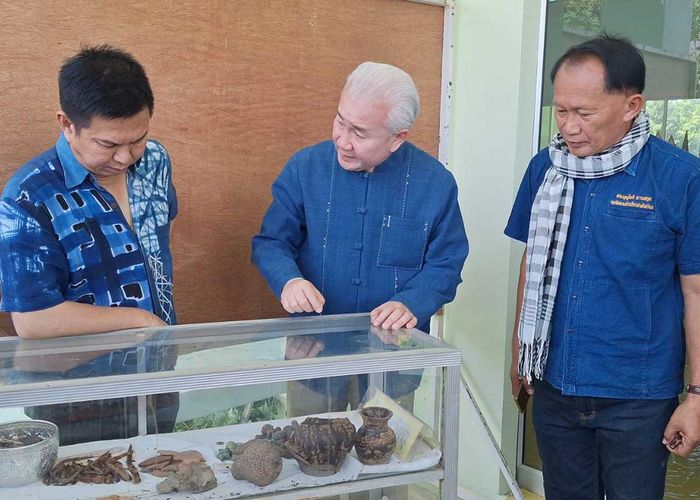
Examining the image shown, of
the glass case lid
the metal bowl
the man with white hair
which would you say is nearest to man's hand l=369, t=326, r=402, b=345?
the glass case lid

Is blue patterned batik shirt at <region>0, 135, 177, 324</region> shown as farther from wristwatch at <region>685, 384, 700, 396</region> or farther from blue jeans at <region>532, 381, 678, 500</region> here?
wristwatch at <region>685, 384, 700, 396</region>

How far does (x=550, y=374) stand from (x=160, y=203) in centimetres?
125

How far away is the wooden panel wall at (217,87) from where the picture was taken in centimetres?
214

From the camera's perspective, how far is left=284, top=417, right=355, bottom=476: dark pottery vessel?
1.39 metres

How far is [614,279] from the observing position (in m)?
1.92

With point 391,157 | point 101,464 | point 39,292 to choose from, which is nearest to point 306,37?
point 391,157

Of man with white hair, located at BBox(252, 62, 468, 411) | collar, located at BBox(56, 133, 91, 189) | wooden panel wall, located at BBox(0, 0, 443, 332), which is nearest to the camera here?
collar, located at BBox(56, 133, 91, 189)

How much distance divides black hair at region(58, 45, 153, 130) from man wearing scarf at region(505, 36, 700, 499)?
3.76 feet

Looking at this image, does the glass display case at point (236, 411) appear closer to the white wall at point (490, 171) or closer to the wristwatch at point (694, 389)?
the wristwatch at point (694, 389)

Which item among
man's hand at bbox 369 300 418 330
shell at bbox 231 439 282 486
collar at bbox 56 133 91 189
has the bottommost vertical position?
shell at bbox 231 439 282 486

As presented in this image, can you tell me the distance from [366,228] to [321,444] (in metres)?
0.79

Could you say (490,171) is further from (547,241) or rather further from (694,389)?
(694,389)

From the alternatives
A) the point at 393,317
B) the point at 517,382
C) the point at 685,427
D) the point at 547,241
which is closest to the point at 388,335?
the point at 393,317

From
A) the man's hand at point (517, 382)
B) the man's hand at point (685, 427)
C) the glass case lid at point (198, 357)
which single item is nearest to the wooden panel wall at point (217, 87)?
the glass case lid at point (198, 357)
